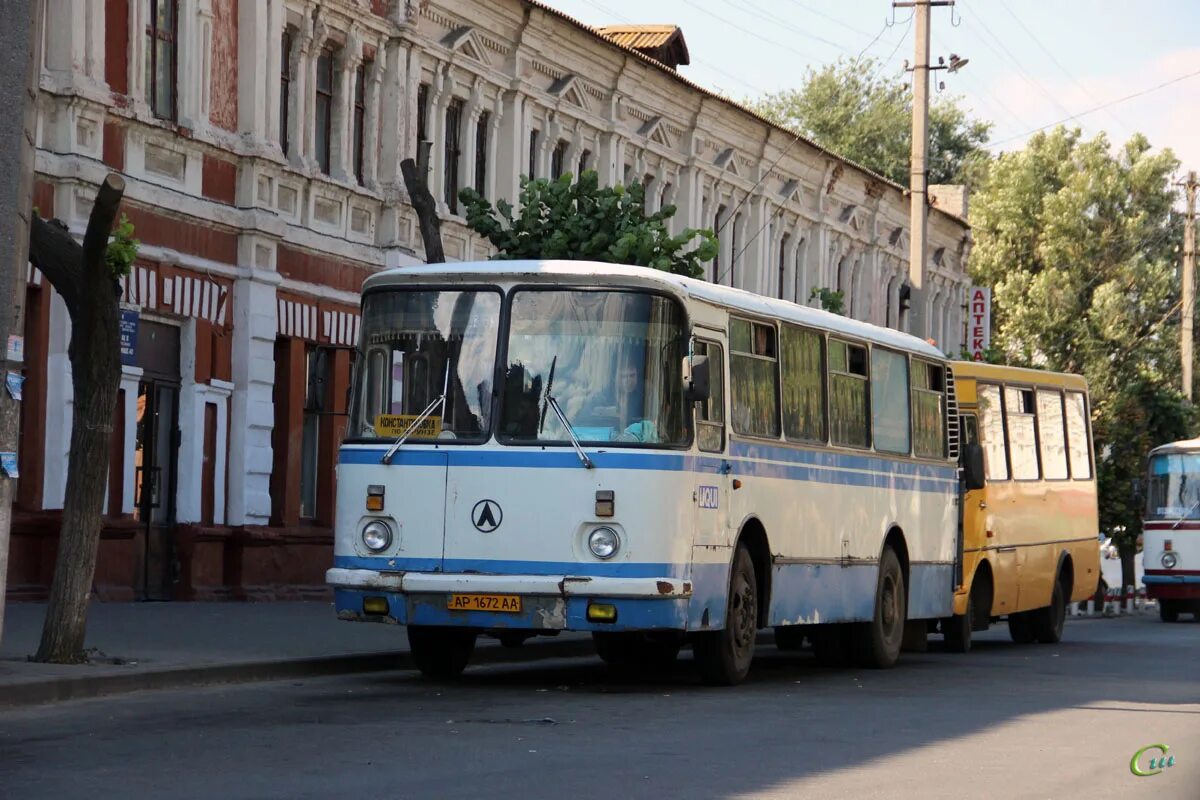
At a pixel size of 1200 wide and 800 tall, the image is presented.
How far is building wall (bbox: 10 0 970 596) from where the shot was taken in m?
25.2

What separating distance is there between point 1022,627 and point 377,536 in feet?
50.5

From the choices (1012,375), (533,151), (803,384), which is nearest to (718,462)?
(803,384)

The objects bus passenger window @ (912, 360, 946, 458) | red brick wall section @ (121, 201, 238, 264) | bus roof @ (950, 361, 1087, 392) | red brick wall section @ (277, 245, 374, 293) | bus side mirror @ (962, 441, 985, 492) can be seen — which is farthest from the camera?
red brick wall section @ (277, 245, 374, 293)

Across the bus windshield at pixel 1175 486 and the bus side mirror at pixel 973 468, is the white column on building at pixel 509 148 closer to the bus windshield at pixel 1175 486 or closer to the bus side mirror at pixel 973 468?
the bus side mirror at pixel 973 468

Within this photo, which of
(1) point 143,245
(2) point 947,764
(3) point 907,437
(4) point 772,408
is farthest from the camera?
(1) point 143,245

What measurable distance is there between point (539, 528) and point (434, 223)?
28.2 ft

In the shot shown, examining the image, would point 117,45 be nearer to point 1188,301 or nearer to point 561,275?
point 561,275

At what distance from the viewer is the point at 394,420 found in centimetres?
1706

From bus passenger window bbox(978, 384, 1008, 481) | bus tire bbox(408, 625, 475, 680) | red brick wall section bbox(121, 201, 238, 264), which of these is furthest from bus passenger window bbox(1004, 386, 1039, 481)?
bus tire bbox(408, 625, 475, 680)

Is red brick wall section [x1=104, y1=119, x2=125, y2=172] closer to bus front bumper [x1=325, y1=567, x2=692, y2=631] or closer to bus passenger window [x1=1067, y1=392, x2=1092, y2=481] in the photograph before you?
bus front bumper [x1=325, y1=567, x2=692, y2=631]

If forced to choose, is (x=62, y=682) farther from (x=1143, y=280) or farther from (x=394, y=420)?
(x=1143, y=280)

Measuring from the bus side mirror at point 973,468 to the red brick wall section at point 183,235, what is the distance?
9.28m

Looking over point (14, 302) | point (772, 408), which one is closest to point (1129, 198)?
point (772, 408)

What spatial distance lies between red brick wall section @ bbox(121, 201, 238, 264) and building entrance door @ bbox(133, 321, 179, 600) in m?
0.97
